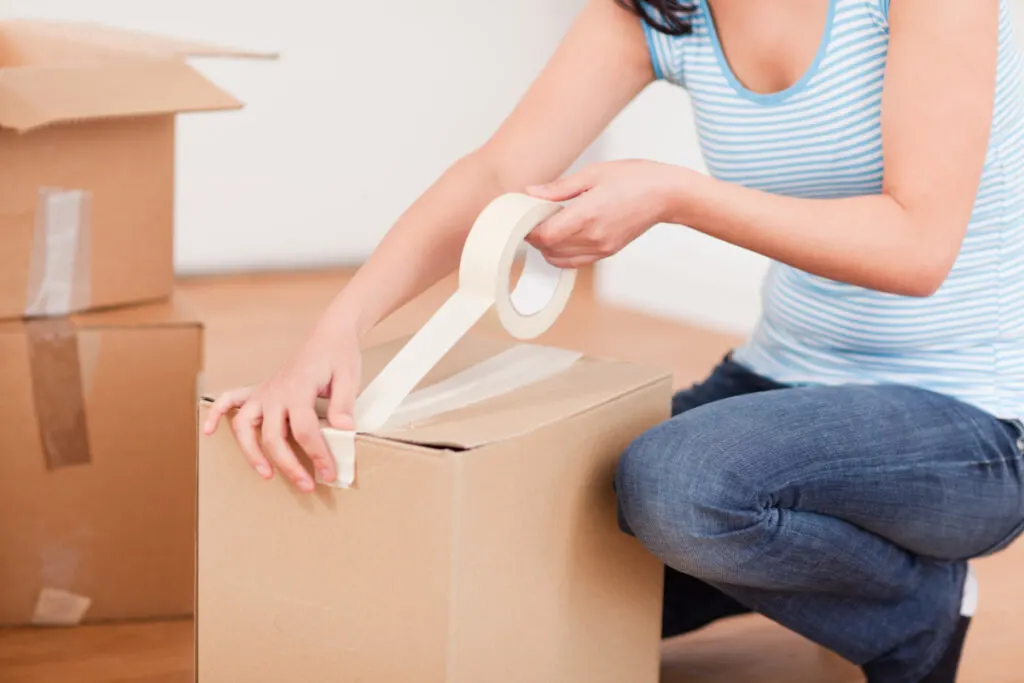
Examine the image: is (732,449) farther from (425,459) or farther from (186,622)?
(186,622)

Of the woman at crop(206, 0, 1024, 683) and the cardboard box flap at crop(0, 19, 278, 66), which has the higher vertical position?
the cardboard box flap at crop(0, 19, 278, 66)

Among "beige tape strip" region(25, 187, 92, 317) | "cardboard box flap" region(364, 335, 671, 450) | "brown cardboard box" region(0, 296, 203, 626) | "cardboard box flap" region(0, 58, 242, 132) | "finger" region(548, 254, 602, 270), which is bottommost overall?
"brown cardboard box" region(0, 296, 203, 626)

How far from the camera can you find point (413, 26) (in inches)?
118

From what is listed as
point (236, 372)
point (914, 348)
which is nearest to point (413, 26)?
point (236, 372)

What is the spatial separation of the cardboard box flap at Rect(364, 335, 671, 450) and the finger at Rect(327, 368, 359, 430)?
0.08 ft

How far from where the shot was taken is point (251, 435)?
0.92 m

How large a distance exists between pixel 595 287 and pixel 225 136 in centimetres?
87

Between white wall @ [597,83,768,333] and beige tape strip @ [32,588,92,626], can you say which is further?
white wall @ [597,83,768,333]

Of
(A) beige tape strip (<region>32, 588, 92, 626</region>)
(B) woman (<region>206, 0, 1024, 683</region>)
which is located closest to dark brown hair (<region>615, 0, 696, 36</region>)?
(B) woman (<region>206, 0, 1024, 683</region>)

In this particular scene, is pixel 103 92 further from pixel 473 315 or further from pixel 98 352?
pixel 473 315

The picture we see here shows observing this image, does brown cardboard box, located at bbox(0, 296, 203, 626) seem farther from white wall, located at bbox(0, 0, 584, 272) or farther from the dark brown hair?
white wall, located at bbox(0, 0, 584, 272)

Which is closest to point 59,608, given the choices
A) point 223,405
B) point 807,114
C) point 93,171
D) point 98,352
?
point 98,352

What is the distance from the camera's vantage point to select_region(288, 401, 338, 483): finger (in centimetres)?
90

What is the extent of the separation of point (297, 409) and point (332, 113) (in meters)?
2.16
